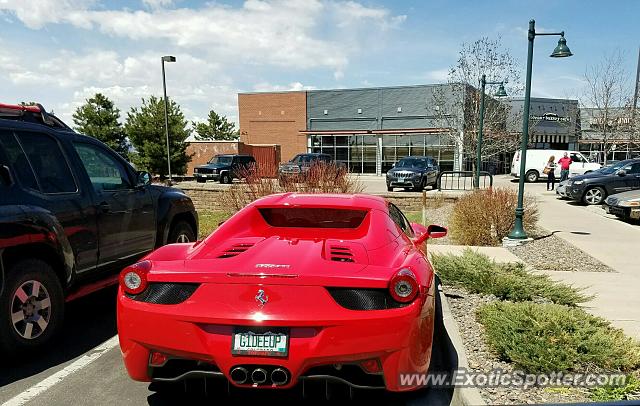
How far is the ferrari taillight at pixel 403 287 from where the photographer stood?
2.64 m

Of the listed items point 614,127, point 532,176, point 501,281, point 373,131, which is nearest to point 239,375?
point 501,281

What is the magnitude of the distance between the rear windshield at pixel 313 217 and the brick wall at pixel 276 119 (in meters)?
41.0

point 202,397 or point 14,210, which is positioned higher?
point 14,210

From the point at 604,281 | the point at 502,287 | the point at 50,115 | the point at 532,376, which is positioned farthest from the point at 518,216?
the point at 50,115

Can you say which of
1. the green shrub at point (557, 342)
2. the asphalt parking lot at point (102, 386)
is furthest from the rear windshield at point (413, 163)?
the green shrub at point (557, 342)

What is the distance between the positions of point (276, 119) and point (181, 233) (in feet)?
132

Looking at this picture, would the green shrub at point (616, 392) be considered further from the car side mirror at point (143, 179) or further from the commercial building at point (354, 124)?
the commercial building at point (354, 124)

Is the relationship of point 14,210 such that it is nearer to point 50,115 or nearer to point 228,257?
point 50,115

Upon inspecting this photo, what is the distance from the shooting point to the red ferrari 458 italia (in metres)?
2.51

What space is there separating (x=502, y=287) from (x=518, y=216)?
4.46 metres

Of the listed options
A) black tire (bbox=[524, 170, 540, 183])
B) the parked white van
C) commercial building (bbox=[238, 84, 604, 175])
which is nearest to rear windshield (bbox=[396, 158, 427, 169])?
the parked white van

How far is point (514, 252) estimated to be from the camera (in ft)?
28.4

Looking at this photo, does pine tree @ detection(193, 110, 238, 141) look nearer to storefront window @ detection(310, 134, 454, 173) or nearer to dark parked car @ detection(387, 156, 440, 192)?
storefront window @ detection(310, 134, 454, 173)

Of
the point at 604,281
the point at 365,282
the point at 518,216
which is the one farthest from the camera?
the point at 518,216
